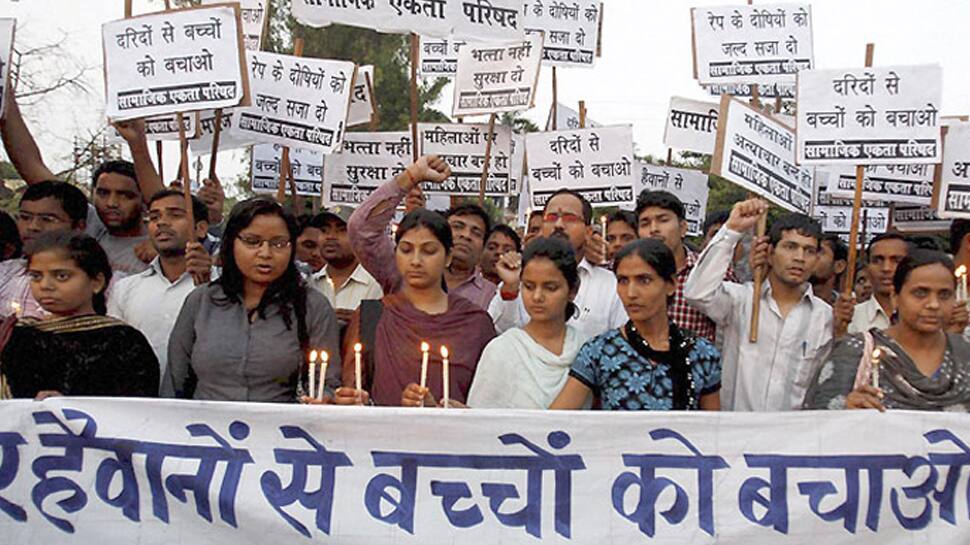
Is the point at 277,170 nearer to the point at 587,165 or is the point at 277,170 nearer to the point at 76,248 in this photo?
the point at 587,165

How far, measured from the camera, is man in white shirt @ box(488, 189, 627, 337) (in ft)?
16.2

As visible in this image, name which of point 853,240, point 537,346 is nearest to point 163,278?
point 537,346

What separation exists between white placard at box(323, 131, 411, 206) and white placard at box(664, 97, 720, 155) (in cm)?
247

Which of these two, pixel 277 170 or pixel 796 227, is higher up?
pixel 277 170

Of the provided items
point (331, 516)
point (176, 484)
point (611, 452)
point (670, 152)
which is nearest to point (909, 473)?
point (611, 452)

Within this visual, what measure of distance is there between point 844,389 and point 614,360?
0.87 m

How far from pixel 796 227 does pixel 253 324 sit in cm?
239

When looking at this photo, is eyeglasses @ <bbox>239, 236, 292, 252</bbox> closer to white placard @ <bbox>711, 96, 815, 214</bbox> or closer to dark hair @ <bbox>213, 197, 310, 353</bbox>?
dark hair @ <bbox>213, 197, 310, 353</bbox>

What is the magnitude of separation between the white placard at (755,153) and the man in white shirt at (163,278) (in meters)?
2.58

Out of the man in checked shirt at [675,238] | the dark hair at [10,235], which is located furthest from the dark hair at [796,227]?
the dark hair at [10,235]

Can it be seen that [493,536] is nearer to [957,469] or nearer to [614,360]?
[614,360]

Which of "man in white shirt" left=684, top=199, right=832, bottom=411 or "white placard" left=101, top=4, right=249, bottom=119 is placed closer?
"man in white shirt" left=684, top=199, right=832, bottom=411

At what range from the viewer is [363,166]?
7.46m

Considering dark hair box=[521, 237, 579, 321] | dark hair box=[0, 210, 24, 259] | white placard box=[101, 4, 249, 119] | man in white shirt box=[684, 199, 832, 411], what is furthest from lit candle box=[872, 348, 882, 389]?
dark hair box=[0, 210, 24, 259]
